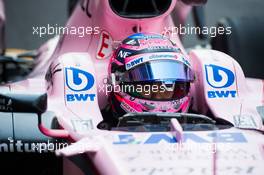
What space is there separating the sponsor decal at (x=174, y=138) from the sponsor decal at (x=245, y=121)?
0.14 m

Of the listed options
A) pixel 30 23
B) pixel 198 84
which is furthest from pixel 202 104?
pixel 30 23

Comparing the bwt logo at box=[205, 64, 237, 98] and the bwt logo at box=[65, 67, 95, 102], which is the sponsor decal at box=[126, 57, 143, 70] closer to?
the bwt logo at box=[65, 67, 95, 102]

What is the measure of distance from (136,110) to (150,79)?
0.14 metres

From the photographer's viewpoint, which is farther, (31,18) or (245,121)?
(31,18)

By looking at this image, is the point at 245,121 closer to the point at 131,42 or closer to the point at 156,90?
the point at 156,90

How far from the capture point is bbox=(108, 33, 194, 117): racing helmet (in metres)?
2.28

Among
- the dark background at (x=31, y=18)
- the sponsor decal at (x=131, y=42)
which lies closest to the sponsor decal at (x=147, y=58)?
A: the sponsor decal at (x=131, y=42)

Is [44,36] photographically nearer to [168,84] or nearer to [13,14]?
[13,14]

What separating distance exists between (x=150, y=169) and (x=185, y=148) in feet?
0.50

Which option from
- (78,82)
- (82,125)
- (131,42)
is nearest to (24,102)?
(82,125)

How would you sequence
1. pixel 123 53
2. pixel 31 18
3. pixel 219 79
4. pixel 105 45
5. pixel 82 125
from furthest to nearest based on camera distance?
pixel 31 18
pixel 105 45
pixel 219 79
pixel 123 53
pixel 82 125

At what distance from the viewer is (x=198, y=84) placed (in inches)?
102

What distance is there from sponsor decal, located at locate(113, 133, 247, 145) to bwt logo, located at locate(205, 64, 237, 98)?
358 millimetres

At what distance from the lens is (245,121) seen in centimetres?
234
